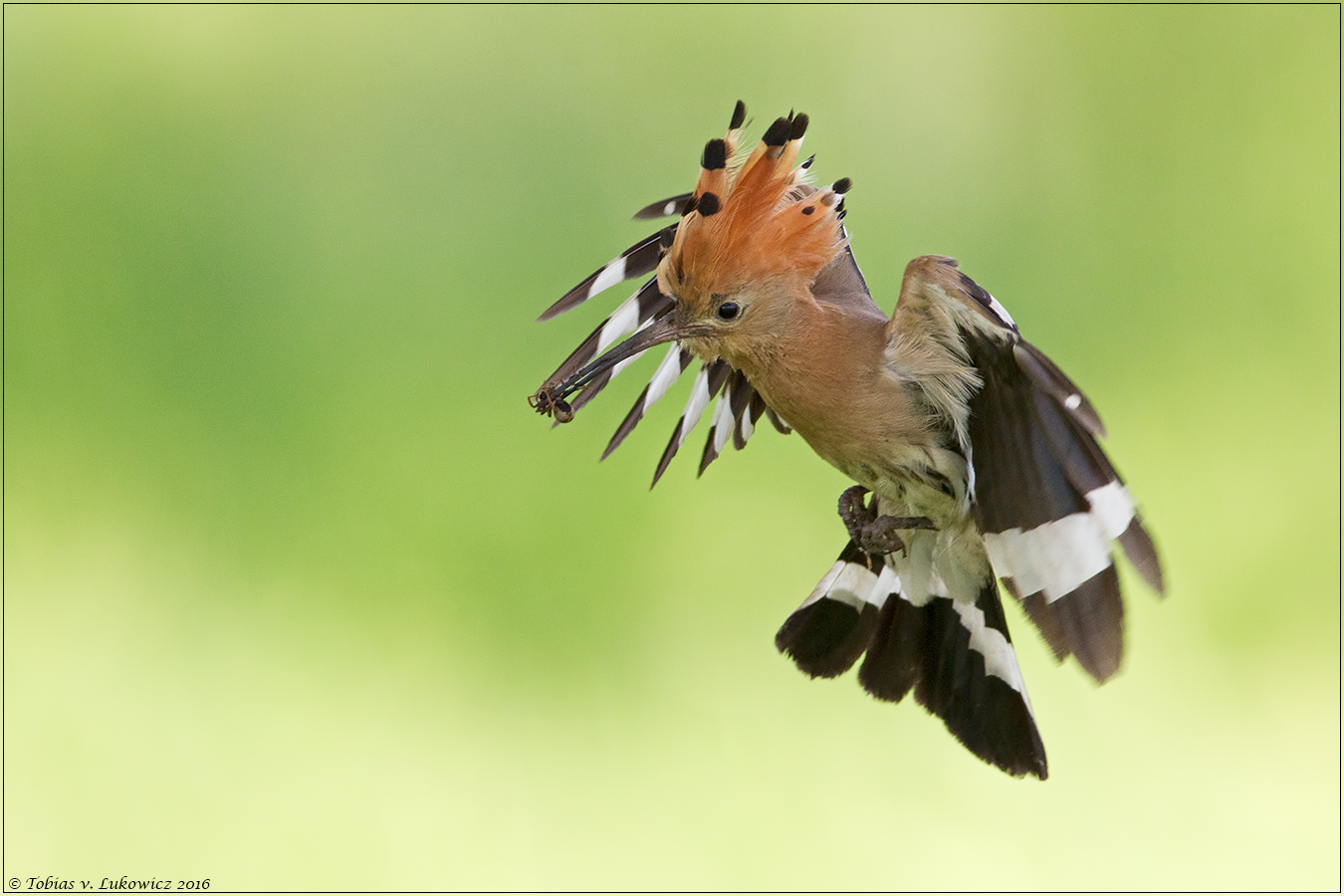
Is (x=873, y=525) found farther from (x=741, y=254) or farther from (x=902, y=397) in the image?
(x=741, y=254)

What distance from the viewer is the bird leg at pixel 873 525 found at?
5.29 feet

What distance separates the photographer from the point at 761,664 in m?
2.82

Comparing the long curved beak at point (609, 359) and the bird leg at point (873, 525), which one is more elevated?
the long curved beak at point (609, 359)

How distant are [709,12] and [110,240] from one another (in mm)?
1637

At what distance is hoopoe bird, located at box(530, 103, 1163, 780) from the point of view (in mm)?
1391

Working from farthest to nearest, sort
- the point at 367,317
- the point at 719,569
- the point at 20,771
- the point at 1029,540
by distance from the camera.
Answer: the point at 367,317 < the point at 719,569 < the point at 20,771 < the point at 1029,540

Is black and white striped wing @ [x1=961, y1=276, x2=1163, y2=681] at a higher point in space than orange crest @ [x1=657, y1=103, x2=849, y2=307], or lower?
lower

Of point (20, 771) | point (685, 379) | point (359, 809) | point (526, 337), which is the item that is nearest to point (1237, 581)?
point (685, 379)

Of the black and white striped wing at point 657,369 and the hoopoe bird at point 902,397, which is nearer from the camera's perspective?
the hoopoe bird at point 902,397

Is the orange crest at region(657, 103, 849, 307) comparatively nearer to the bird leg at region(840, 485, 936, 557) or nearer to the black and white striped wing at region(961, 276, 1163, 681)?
the black and white striped wing at region(961, 276, 1163, 681)

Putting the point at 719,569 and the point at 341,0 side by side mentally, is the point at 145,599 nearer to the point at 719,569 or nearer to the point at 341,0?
the point at 719,569

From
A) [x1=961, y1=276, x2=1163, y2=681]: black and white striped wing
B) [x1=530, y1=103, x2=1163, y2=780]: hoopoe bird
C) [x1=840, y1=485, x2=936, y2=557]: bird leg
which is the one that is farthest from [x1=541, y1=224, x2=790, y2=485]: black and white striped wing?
[x1=961, y1=276, x2=1163, y2=681]: black and white striped wing

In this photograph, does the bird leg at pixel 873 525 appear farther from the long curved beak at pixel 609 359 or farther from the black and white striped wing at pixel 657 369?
the long curved beak at pixel 609 359

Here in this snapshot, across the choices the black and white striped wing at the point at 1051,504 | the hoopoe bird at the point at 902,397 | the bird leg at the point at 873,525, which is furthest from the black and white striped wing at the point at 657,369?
the black and white striped wing at the point at 1051,504
